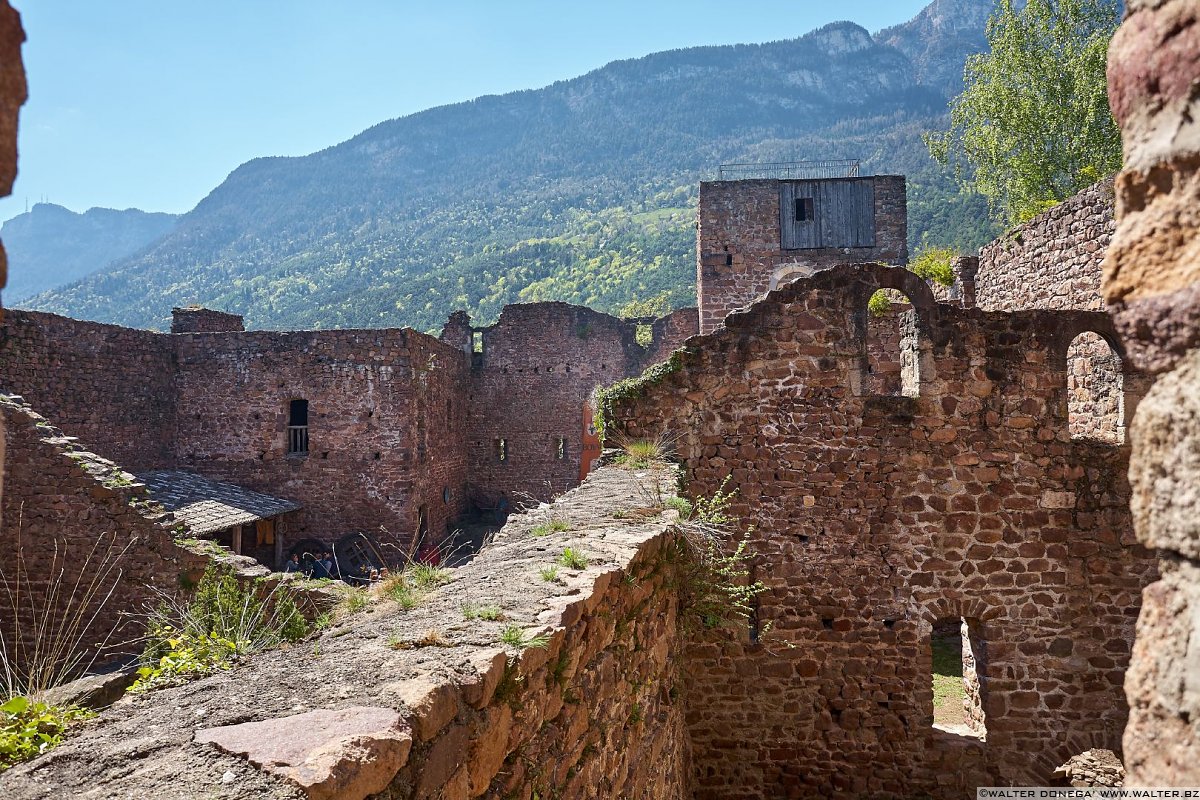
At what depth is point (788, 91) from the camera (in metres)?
119

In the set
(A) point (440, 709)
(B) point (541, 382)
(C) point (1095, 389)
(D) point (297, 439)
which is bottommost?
(A) point (440, 709)

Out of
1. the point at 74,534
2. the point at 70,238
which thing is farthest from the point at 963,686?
the point at 70,238

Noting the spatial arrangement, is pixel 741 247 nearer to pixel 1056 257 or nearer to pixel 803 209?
pixel 803 209

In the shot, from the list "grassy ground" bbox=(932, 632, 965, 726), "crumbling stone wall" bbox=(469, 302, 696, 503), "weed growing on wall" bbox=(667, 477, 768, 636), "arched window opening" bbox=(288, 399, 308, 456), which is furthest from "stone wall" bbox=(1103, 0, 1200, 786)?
"crumbling stone wall" bbox=(469, 302, 696, 503)

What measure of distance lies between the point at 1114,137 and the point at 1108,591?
16364 millimetres

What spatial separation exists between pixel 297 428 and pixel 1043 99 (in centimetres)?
2066

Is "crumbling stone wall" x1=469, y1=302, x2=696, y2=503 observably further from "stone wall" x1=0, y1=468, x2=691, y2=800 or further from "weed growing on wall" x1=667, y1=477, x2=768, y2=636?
"stone wall" x1=0, y1=468, x2=691, y2=800

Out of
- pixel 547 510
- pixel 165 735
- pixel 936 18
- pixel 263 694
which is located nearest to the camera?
pixel 165 735

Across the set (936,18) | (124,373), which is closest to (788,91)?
(936,18)

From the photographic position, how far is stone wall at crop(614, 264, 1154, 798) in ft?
24.6

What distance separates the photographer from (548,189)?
3615 inches

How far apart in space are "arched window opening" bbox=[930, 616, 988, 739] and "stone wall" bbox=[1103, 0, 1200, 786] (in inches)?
275

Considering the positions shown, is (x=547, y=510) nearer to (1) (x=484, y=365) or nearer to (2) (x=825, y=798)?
(2) (x=825, y=798)

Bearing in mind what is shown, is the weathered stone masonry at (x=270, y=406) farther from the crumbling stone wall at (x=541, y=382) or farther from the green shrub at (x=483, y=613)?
the green shrub at (x=483, y=613)
